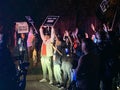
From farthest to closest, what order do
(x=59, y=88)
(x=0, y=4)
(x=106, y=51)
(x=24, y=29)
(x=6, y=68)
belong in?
(x=0, y=4) < (x=24, y=29) < (x=59, y=88) < (x=106, y=51) < (x=6, y=68)

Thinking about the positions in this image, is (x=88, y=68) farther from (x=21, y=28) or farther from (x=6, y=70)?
(x=21, y=28)

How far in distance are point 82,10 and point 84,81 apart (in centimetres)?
1584

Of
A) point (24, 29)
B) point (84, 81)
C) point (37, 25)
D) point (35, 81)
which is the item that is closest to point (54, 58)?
point (35, 81)

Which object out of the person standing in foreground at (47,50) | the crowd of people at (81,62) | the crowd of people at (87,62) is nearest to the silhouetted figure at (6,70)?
the crowd of people at (81,62)

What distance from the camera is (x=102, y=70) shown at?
10906mm

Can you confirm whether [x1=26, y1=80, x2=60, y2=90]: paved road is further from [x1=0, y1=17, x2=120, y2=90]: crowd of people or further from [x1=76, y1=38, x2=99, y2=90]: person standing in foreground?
[x1=76, y1=38, x2=99, y2=90]: person standing in foreground

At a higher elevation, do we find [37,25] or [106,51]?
[37,25]

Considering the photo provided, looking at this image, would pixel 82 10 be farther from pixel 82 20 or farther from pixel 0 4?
pixel 0 4

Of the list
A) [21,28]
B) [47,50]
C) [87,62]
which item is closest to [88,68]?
[87,62]

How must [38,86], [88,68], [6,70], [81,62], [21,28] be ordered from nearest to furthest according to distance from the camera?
[6,70]
[81,62]
[88,68]
[38,86]
[21,28]

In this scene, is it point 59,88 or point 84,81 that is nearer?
point 84,81

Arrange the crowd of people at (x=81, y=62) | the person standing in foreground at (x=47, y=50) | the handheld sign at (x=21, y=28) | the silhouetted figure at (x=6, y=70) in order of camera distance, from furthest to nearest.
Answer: the handheld sign at (x=21, y=28), the person standing in foreground at (x=47, y=50), the crowd of people at (x=81, y=62), the silhouetted figure at (x=6, y=70)

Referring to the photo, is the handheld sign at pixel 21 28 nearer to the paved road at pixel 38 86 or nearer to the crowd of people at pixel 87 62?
the crowd of people at pixel 87 62

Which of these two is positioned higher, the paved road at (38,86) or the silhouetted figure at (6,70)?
the silhouetted figure at (6,70)
